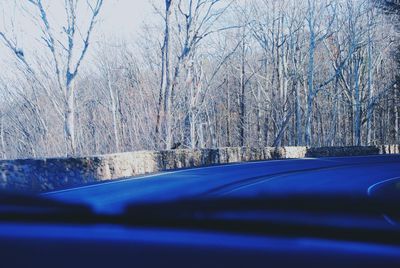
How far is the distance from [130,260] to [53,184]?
35.0 ft

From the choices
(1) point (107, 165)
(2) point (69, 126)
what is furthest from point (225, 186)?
(2) point (69, 126)

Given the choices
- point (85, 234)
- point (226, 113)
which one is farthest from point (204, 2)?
point (85, 234)

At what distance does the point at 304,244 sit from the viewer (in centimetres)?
199

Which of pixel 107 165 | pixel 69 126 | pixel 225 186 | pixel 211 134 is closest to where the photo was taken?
pixel 225 186

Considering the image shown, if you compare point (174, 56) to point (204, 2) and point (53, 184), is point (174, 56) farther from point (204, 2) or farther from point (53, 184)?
point (53, 184)

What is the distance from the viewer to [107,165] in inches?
565

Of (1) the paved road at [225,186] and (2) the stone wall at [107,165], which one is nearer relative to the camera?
(1) the paved road at [225,186]

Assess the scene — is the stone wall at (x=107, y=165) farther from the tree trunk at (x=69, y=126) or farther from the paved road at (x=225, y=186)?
the tree trunk at (x=69, y=126)

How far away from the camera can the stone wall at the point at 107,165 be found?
11.1m

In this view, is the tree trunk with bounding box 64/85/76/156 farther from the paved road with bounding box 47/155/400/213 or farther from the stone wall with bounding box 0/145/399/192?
the paved road with bounding box 47/155/400/213

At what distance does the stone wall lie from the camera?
438 inches

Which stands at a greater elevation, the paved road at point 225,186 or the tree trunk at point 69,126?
the tree trunk at point 69,126

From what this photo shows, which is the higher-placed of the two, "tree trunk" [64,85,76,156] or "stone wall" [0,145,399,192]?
"tree trunk" [64,85,76,156]

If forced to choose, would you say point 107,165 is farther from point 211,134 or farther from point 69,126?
point 211,134
